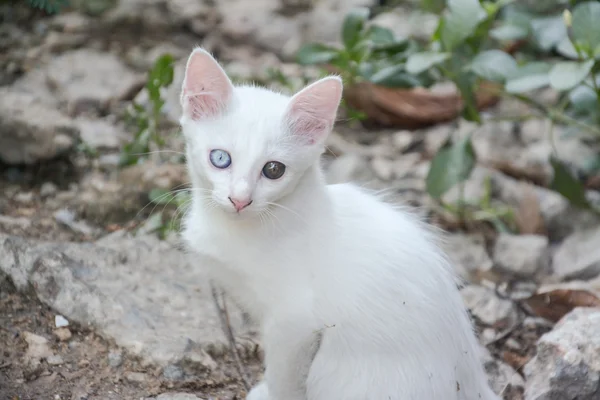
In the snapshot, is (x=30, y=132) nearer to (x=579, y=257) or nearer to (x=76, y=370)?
(x=76, y=370)

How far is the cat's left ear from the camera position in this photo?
256 centimetres

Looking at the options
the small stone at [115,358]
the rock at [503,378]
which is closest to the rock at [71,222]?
the small stone at [115,358]

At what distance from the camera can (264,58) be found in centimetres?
583

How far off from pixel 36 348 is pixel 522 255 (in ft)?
8.92

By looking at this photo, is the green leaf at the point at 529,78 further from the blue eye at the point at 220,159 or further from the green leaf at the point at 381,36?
the blue eye at the point at 220,159

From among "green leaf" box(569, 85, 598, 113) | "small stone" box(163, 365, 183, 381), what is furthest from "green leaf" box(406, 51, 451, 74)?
"small stone" box(163, 365, 183, 381)

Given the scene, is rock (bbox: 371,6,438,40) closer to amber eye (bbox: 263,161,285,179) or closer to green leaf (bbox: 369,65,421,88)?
green leaf (bbox: 369,65,421,88)

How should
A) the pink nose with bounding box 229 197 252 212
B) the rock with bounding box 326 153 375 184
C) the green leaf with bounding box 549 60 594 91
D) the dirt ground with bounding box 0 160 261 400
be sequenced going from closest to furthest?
the pink nose with bounding box 229 197 252 212, the dirt ground with bounding box 0 160 261 400, the green leaf with bounding box 549 60 594 91, the rock with bounding box 326 153 375 184

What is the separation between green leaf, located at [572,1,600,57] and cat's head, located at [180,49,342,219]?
5.92 ft

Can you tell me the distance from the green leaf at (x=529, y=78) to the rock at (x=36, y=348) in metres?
2.58

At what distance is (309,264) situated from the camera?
2629mm

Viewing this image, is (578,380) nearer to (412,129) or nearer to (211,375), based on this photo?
(211,375)

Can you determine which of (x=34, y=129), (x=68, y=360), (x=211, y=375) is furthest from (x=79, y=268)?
(x=34, y=129)

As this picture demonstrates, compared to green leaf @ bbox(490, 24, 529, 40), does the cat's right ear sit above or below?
above
